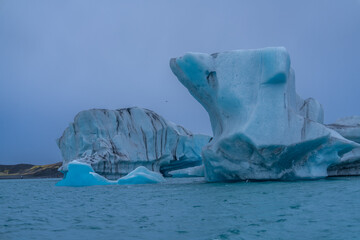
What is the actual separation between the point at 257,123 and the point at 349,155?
653cm

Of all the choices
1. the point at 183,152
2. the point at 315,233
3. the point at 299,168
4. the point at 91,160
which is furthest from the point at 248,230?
the point at 183,152

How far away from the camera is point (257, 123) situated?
33.6 feet

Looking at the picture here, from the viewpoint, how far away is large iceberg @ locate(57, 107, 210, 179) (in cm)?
2050

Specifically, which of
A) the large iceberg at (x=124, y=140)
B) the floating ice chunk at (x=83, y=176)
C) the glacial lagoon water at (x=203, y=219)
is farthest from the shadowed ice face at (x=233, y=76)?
the large iceberg at (x=124, y=140)

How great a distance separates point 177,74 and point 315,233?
8979mm

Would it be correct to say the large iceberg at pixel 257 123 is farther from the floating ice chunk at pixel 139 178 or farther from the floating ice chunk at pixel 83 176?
the floating ice chunk at pixel 83 176

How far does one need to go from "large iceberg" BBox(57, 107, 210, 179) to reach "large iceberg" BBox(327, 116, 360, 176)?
32.1 ft

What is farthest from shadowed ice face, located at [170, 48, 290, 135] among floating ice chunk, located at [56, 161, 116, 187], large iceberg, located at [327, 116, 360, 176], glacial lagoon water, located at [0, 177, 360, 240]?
large iceberg, located at [327, 116, 360, 176]

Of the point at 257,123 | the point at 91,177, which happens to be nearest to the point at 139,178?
the point at 91,177

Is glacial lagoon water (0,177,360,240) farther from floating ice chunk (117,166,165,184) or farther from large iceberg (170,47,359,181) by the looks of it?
floating ice chunk (117,166,165,184)

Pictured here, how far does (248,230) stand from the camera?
158 inches

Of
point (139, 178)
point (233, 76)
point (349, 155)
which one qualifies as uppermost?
point (233, 76)

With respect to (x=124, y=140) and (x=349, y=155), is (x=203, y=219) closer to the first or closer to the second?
(x=349, y=155)

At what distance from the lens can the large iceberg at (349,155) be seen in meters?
14.8
